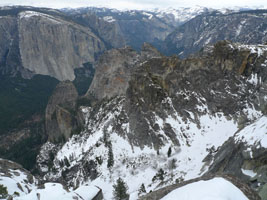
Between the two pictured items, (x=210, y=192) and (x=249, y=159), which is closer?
(x=210, y=192)

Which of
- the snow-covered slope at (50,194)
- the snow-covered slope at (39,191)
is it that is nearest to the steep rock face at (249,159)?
the snow-covered slope at (50,194)

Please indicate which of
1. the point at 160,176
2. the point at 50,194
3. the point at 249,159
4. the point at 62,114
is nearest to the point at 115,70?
the point at 62,114

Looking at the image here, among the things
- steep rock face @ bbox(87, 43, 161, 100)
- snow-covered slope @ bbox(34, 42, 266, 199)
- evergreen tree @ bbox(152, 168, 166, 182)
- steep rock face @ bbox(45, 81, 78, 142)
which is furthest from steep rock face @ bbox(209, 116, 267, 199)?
steep rock face @ bbox(87, 43, 161, 100)

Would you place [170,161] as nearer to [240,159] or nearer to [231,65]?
[240,159]

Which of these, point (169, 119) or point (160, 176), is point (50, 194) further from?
point (169, 119)

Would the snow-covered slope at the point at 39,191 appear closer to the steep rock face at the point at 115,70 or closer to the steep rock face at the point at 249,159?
the steep rock face at the point at 249,159
